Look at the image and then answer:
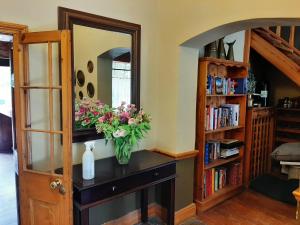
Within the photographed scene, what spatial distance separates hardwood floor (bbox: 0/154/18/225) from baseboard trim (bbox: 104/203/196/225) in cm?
121

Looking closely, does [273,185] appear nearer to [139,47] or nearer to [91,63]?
[139,47]

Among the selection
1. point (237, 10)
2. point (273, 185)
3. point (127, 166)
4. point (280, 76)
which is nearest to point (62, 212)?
point (127, 166)

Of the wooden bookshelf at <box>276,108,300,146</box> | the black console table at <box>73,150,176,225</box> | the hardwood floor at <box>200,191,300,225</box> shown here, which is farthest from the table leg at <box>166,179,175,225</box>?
the wooden bookshelf at <box>276,108,300,146</box>

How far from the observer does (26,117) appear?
1915 millimetres

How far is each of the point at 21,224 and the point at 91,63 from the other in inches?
57.7

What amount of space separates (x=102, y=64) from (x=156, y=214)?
5.97 ft

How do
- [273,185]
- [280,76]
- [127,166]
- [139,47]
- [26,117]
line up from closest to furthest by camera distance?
[26,117] < [127,166] < [139,47] < [273,185] < [280,76]

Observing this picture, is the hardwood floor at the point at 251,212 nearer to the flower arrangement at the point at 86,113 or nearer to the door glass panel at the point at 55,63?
the flower arrangement at the point at 86,113

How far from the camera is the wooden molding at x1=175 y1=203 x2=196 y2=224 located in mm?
2900

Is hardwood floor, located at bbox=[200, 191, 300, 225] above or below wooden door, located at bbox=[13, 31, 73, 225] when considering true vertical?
below

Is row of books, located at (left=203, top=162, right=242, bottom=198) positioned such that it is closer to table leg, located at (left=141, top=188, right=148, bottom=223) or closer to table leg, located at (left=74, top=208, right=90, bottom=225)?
table leg, located at (left=141, top=188, right=148, bottom=223)

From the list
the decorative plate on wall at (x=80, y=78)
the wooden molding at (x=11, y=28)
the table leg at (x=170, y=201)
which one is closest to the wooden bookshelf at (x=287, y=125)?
the table leg at (x=170, y=201)

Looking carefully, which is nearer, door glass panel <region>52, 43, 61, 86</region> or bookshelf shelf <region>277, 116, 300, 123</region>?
door glass panel <region>52, 43, 61, 86</region>

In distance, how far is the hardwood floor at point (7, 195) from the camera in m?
2.90
